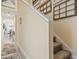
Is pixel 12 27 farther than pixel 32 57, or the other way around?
pixel 12 27

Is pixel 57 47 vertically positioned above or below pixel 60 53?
above

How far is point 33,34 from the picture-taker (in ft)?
8.02

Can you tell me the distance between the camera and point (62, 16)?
140 inches

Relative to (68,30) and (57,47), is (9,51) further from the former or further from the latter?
(68,30)

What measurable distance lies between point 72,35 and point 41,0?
194 centimetres

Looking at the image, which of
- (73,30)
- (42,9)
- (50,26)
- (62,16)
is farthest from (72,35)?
(42,9)

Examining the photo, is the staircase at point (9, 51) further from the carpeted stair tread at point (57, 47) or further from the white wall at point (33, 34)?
the carpeted stair tread at point (57, 47)

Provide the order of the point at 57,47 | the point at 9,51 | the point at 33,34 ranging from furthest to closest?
1. the point at 9,51
2. the point at 57,47
3. the point at 33,34

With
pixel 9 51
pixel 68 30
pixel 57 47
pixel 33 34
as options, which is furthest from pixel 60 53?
pixel 9 51

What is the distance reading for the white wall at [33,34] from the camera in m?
2.16

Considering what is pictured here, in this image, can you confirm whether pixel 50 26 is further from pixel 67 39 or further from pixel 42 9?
pixel 42 9

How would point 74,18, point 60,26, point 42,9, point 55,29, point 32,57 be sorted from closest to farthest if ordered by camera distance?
point 32,57
point 74,18
point 60,26
point 55,29
point 42,9

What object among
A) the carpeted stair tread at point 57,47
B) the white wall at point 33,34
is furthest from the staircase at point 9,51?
the carpeted stair tread at point 57,47

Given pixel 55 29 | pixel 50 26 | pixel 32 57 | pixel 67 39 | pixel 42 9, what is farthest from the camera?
pixel 42 9
